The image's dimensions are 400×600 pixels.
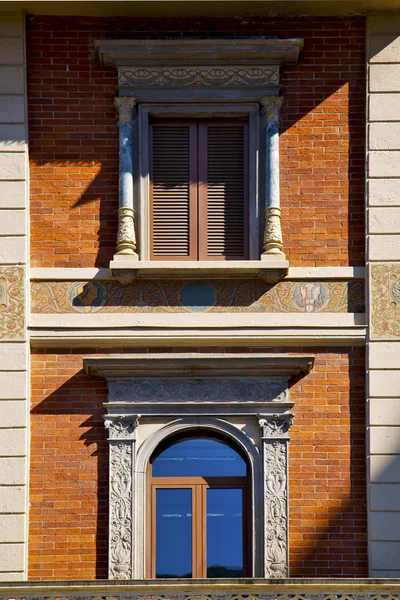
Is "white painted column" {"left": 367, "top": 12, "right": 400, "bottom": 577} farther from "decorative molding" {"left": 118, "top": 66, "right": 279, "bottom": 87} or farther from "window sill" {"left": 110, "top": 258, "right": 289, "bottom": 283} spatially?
"decorative molding" {"left": 118, "top": 66, "right": 279, "bottom": 87}

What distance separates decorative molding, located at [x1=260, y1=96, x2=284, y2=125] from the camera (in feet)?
64.2

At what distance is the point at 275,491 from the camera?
18.5 m

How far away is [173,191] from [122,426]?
3192 millimetres

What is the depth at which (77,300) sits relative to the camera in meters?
19.1

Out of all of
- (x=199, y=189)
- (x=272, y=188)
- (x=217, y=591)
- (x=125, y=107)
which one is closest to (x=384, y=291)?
(x=272, y=188)

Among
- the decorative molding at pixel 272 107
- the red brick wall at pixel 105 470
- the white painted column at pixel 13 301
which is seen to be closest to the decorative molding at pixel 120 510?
the red brick wall at pixel 105 470

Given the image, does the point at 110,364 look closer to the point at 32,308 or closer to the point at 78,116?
the point at 32,308

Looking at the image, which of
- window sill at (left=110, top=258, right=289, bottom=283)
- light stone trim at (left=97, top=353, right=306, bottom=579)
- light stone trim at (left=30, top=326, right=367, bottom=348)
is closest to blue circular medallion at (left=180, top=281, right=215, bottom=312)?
window sill at (left=110, top=258, right=289, bottom=283)

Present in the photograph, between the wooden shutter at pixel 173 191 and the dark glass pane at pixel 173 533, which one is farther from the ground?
the wooden shutter at pixel 173 191

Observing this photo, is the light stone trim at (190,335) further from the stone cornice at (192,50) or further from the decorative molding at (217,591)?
the stone cornice at (192,50)

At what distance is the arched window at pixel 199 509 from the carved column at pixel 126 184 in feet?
8.28

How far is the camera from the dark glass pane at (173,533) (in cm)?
1853

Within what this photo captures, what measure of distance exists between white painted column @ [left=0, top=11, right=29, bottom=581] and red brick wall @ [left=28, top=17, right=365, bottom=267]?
0.81 feet

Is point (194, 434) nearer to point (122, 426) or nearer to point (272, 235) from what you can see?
point (122, 426)
